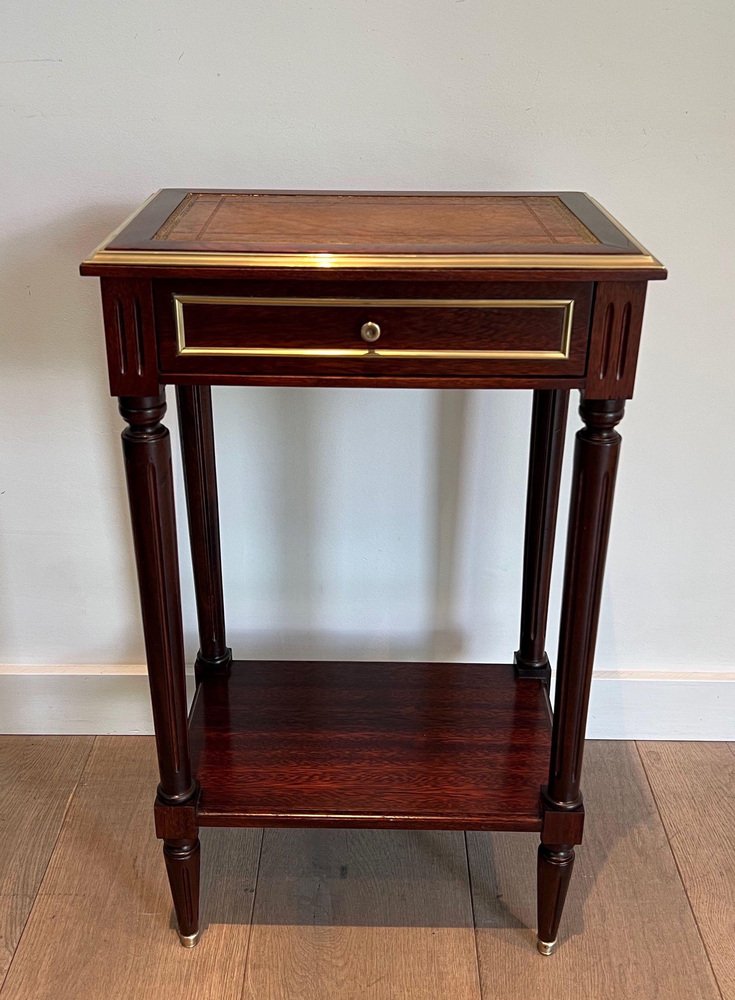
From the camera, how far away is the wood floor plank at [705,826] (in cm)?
133

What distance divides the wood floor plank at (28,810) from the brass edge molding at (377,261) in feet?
2.98

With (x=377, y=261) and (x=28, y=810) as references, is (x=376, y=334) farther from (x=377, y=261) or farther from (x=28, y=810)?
(x=28, y=810)

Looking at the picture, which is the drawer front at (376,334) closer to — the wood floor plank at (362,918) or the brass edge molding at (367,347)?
the brass edge molding at (367,347)

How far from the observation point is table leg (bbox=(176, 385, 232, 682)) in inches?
52.7

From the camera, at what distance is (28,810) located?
1.53 meters

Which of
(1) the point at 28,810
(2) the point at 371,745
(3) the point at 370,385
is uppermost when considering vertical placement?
(3) the point at 370,385

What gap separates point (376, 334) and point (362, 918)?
81 centimetres

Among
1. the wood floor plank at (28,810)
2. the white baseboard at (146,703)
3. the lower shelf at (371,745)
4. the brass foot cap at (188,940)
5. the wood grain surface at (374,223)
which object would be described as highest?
the wood grain surface at (374,223)

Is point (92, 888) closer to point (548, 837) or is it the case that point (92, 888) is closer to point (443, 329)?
point (548, 837)

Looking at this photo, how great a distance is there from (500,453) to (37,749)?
90 cm

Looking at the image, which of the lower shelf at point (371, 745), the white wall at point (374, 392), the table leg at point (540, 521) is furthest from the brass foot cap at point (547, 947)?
the white wall at point (374, 392)

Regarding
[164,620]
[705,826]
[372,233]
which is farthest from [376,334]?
[705,826]

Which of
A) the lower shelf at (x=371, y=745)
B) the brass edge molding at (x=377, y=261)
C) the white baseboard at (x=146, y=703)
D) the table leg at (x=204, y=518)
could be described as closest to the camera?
the brass edge molding at (x=377, y=261)

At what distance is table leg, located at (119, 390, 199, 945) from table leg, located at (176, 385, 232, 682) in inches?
10.1
